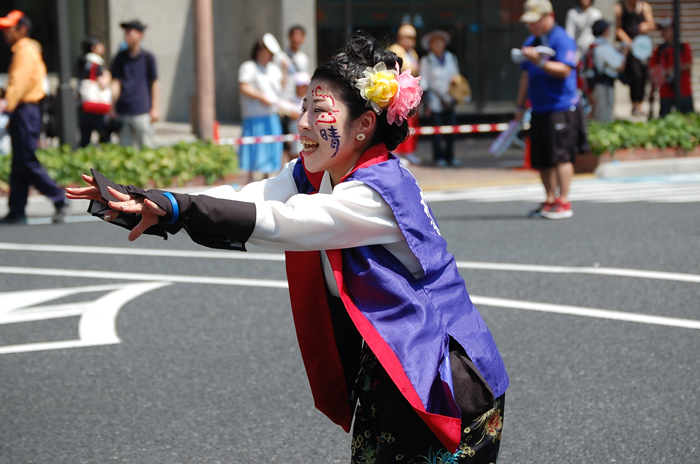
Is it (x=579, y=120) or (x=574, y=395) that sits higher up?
(x=579, y=120)

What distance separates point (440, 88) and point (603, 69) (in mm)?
2607

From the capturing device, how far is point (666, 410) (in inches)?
158

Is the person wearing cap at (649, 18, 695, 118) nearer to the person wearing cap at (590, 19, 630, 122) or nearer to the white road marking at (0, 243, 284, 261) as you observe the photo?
the person wearing cap at (590, 19, 630, 122)

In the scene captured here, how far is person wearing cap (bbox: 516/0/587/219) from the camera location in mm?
8617

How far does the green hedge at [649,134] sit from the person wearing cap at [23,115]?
288 inches

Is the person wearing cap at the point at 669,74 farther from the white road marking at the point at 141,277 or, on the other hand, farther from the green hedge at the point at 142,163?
the white road marking at the point at 141,277

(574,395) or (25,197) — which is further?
(25,197)

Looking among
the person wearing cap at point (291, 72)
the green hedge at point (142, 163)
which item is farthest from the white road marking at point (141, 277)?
the person wearing cap at point (291, 72)

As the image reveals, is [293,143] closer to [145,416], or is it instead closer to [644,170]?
[644,170]

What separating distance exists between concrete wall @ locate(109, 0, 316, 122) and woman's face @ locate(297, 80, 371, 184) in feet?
51.3

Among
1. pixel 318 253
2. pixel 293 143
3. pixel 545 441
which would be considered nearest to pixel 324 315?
pixel 318 253

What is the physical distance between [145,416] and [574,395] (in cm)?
195

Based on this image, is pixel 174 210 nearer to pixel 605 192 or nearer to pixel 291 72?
pixel 605 192

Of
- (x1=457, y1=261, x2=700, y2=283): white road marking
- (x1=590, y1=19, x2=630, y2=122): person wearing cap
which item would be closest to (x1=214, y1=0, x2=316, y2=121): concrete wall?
(x1=590, y1=19, x2=630, y2=122): person wearing cap
